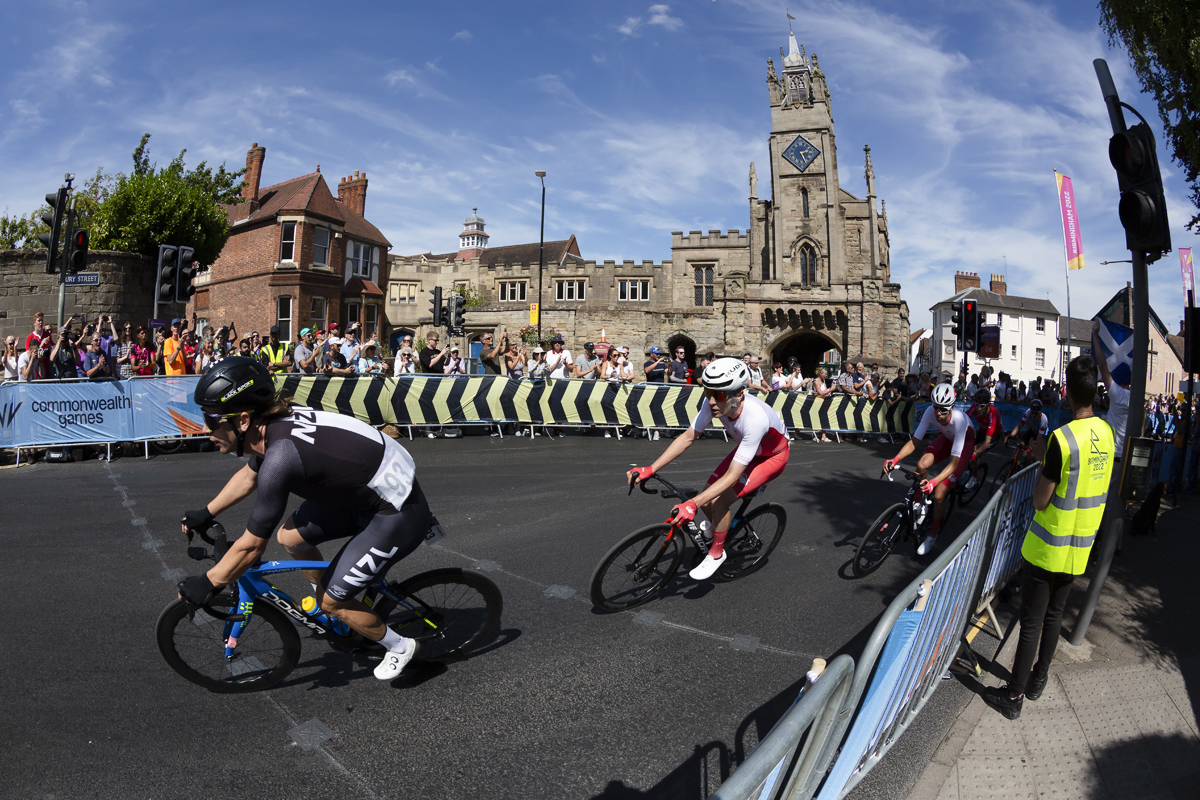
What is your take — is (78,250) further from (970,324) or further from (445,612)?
(970,324)

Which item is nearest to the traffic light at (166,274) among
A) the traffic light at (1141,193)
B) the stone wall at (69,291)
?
the stone wall at (69,291)

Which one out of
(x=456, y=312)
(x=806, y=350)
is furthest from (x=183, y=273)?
(x=806, y=350)

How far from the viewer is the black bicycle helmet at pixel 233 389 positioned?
11.1 feet

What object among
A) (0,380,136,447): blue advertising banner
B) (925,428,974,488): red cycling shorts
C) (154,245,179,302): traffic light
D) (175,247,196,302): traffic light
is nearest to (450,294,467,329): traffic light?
(175,247,196,302): traffic light

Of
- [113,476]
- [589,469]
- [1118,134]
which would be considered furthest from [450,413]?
[1118,134]

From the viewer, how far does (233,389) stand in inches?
135

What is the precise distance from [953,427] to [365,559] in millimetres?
6229

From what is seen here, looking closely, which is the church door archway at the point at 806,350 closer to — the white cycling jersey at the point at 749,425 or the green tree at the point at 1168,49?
the green tree at the point at 1168,49

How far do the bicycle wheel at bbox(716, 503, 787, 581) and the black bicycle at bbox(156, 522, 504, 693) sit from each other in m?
2.45

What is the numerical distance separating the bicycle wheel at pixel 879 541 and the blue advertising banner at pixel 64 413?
37.2 feet

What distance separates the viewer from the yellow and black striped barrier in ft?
44.4

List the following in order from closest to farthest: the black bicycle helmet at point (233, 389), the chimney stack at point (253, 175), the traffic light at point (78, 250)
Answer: the black bicycle helmet at point (233, 389) < the traffic light at point (78, 250) < the chimney stack at point (253, 175)

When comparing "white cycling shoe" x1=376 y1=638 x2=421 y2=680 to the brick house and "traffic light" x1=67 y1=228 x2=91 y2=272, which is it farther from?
the brick house

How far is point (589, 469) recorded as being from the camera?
1127cm
